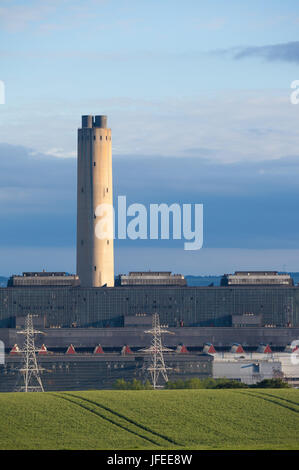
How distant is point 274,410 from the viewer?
160m

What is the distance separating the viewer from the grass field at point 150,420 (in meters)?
140

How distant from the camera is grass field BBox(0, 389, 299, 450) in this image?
458ft

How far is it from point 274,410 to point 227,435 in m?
17.0

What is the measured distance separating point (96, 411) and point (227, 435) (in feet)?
69.5

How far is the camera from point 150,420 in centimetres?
15200

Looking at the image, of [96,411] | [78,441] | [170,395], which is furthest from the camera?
[170,395]

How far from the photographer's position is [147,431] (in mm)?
146625

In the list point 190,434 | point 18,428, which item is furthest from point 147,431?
point 18,428
